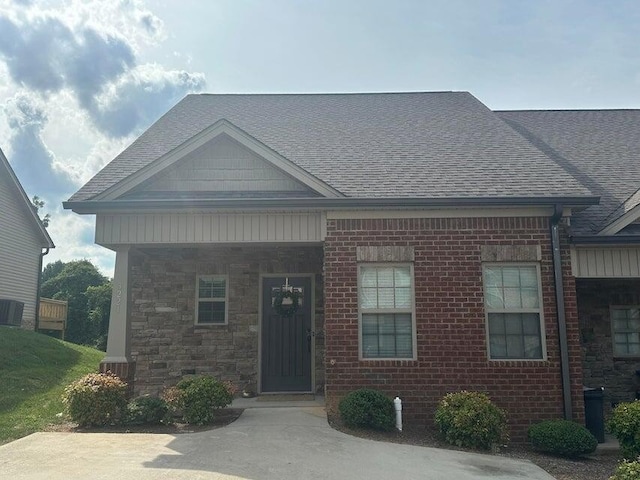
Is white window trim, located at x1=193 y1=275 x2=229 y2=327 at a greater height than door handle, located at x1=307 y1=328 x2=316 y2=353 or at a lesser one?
greater

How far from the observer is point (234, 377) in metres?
10.3

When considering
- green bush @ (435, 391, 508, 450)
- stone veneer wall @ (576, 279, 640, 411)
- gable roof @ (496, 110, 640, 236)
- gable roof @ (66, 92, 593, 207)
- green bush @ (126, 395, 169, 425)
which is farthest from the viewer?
stone veneer wall @ (576, 279, 640, 411)

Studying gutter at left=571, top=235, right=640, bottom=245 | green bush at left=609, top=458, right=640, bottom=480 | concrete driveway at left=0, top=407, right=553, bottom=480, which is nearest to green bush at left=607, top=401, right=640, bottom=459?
concrete driveway at left=0, top=407, right=553, bottom=480

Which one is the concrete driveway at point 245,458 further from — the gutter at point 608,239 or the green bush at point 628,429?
the gutter at point 608,239

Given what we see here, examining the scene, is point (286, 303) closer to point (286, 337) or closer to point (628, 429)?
point (286, 337)

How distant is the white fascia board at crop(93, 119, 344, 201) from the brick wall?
0.78 metres

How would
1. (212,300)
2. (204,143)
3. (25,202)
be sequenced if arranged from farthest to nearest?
(25,202) < (212,300) < (204,143)

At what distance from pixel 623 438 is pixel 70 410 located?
7.67m

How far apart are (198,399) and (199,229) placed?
104 inches

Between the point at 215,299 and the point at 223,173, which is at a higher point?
the point at 223,173

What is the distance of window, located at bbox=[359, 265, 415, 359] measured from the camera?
8664mm

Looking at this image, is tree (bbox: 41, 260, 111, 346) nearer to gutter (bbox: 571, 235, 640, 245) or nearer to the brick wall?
the brick wall

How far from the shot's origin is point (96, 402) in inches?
313

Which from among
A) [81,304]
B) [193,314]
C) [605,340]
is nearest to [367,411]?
[193,314]
